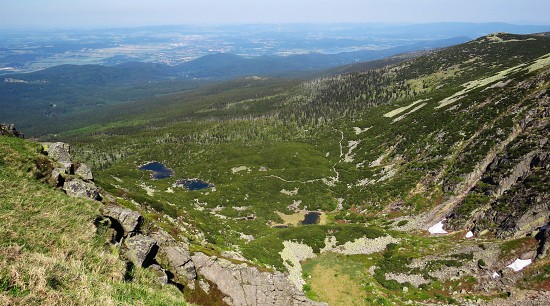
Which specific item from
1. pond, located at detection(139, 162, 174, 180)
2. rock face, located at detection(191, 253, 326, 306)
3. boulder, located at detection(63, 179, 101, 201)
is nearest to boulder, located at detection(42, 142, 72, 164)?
A: boulder, located at detection(63, 179, 101, 201)

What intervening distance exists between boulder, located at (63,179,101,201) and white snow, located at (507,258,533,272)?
2022 inches

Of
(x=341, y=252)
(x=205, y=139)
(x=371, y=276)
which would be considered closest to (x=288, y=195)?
(x=341, y=252)

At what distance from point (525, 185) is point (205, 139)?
543 ft

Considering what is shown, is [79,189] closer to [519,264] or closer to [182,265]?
[182,265]

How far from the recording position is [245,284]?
96.9ft

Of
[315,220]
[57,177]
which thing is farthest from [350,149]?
[57,177]

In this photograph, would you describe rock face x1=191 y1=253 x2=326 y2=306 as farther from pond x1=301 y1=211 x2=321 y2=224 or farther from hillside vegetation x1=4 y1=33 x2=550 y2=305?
pond x1=301 y1=211 x2=321 y2=224

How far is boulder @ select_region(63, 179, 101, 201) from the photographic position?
86.1 ft

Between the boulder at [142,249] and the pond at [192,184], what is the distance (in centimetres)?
8592

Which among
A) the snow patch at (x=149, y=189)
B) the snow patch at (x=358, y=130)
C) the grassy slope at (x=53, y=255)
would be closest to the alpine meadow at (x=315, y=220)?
the grassy slope at (x=53, y=255)

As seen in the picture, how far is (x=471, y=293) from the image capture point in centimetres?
4075

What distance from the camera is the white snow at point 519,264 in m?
41.0

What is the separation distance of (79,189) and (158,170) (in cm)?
11535

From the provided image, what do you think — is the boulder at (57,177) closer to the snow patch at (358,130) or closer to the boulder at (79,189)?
the boulder at (79,189)
